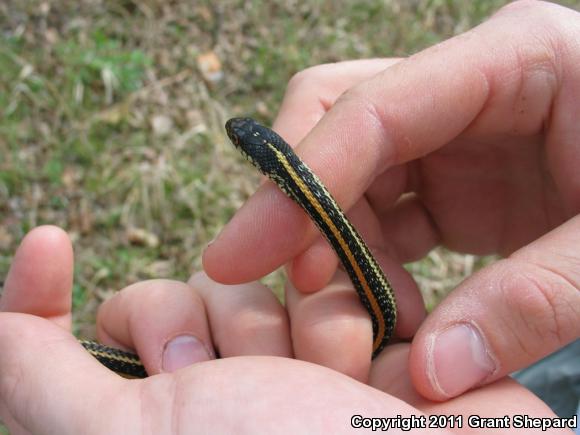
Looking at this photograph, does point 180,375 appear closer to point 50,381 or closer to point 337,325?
point 50,381

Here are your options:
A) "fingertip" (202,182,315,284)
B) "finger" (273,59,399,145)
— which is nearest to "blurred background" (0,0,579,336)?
"finger" (273,59,399,145)

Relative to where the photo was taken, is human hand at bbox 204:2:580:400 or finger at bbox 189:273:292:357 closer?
human hand at bbox 204:2:580:400

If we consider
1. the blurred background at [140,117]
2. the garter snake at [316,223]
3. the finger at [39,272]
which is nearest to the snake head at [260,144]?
the garter snake at [316,223]

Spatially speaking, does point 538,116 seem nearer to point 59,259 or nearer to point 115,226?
point 59,259

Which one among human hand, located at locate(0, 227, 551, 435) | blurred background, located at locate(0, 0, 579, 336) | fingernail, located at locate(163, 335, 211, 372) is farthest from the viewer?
blurred background, located at locate(0, 0, 579, 336)

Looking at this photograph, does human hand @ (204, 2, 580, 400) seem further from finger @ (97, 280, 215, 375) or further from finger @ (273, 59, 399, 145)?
finger @ (97, 280, 215, 375)

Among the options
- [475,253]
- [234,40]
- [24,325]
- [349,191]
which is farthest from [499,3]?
[24,325]

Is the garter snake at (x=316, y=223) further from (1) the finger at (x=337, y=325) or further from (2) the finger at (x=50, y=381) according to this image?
(2) the finger at (x=50, y=381)
